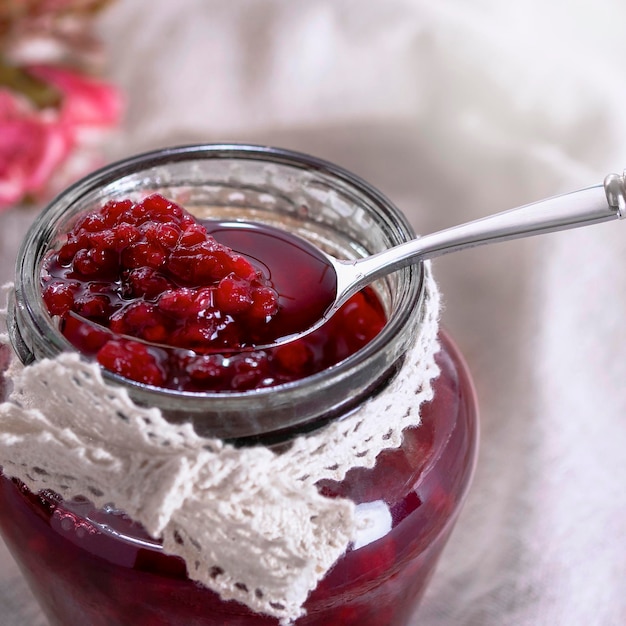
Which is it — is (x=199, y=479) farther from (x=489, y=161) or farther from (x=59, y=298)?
(x=489, y=161)

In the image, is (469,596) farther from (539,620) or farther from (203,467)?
(203,467)

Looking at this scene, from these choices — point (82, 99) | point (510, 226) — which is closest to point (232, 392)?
point (510, 226)

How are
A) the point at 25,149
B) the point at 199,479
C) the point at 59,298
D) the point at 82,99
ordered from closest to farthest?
the point at 199,479, the point at 59,298, the point at 25,149, the point at 82,99

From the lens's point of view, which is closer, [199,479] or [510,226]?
[199,479]

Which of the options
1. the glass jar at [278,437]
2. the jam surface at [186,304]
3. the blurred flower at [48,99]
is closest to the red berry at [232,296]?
the jam surface at [186,304]

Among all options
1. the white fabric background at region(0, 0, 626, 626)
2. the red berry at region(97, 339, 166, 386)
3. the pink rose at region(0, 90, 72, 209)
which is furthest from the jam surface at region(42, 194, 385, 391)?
the pink rose at region(0, 90, 72, 209)

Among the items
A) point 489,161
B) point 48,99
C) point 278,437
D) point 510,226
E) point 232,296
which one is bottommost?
point 278,437

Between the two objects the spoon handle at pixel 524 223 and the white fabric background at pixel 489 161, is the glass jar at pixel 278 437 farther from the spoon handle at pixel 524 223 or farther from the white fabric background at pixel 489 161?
the white fabric background at pixel 489 161
